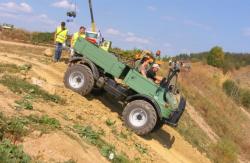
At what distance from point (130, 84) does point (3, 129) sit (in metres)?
5.60

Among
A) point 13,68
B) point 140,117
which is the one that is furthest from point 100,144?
point 13,68

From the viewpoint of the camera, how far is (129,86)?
13727 mm

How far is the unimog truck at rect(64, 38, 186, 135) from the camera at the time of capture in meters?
13.4

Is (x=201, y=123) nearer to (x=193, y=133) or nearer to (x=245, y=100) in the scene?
(x=193, y=133)

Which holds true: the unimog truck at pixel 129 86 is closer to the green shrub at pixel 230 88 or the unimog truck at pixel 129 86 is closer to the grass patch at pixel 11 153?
the grass patch at pixel 11 153

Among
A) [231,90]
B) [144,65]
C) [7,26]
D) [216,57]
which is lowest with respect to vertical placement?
[231,90]

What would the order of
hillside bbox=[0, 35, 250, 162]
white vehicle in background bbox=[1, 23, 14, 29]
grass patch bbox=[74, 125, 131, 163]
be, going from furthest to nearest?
white vehicle in background bbox=[1, 23, 14, 29]
grass patch bbox=[74, 125, 131, 163]
hillside bbox=[0, 35, 250, 162]

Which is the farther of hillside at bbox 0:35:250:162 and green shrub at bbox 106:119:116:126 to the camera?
green shrub at bbox 106:119:116:126

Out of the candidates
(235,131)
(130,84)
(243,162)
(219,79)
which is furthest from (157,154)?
(219,79)

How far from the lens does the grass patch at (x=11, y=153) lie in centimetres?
779

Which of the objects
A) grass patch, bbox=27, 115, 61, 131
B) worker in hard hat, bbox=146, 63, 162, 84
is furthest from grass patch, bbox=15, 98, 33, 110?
worker in hard hat, bbox=146, 63, 162, 84

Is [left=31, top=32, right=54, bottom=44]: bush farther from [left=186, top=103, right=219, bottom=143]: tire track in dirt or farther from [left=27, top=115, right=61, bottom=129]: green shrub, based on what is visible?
[left=27, top=115, right=61, bottom=129]: green shrub

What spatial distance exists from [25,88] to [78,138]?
10.1ft

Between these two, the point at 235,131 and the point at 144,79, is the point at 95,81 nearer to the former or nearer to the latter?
the point at 144,79
